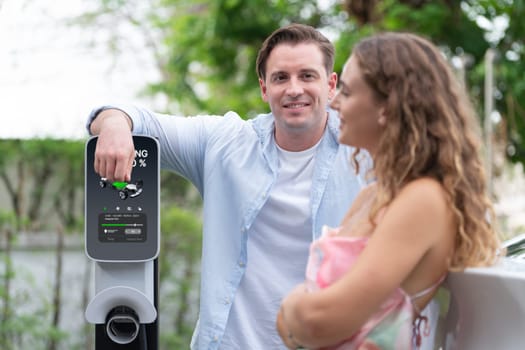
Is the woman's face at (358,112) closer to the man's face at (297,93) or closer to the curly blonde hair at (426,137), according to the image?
the curly blonde hair at (426,137)

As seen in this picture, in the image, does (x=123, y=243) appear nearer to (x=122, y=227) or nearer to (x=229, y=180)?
(x=122, y=227)

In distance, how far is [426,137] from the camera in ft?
5.18

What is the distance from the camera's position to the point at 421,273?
1568mm

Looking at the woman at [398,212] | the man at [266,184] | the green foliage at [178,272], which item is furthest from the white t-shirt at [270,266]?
the green foliage at [178,272]

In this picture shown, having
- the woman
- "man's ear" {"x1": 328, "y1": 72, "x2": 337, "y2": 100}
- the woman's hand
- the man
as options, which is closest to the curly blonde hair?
the woman

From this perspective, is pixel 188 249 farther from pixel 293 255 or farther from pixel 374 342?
pixel 374 342

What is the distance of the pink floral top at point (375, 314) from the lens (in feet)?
5.20

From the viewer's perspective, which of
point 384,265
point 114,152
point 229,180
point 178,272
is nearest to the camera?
point 384,265

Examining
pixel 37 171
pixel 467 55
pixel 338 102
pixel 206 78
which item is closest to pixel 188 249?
pixel 37 171

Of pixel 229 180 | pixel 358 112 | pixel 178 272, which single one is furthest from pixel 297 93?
pixel 178 272

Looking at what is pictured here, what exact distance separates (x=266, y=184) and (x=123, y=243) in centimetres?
54

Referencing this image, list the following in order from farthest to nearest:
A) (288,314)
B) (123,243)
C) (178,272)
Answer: (178,272)
(123,243)
(288,314)

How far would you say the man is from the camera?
2.46m

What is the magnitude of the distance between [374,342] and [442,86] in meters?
0.52
